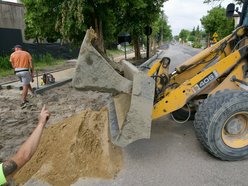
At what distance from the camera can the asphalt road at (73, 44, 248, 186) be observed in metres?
3.23

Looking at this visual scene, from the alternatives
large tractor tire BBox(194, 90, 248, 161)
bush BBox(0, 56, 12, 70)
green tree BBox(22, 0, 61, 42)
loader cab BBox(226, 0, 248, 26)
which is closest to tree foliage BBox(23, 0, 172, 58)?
green tree BBox(22, 0, 61, 42)

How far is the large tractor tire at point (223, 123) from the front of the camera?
11.4 feet

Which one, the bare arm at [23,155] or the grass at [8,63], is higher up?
the bare arm at [23,155]

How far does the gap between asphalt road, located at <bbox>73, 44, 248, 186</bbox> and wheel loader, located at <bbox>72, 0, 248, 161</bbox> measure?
9.4 inches

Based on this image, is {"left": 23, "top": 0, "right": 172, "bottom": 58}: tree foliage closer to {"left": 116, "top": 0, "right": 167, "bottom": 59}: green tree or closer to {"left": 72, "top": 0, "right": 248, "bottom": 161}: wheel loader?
{"left": 116, "top": 0, "right": 167, "bottom": 59}: green tree

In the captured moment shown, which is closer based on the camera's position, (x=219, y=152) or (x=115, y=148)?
(x=219, y=152)

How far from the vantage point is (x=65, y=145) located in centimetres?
404

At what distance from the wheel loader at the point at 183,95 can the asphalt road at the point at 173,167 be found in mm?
238

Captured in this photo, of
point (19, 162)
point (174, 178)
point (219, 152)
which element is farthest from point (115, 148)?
point (19, 162)

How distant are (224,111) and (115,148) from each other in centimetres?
176

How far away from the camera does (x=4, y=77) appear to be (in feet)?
41.6

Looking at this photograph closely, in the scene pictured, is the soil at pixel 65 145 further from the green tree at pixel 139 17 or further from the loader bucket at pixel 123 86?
the green tree at pixel 139 17

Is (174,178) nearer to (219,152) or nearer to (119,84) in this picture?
(219,152)

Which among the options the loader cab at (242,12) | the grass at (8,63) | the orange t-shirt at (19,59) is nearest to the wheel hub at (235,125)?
the loader cab at (242,12)
